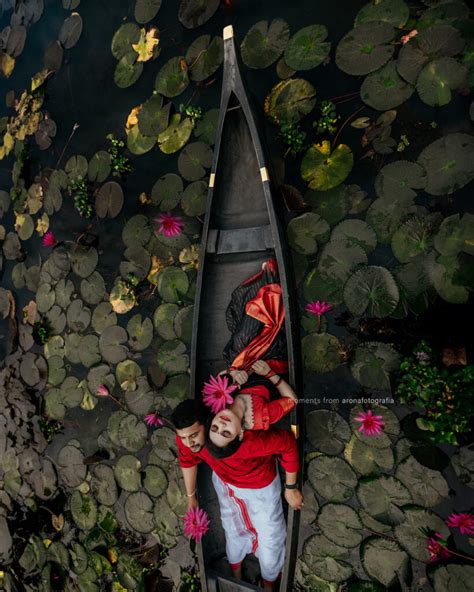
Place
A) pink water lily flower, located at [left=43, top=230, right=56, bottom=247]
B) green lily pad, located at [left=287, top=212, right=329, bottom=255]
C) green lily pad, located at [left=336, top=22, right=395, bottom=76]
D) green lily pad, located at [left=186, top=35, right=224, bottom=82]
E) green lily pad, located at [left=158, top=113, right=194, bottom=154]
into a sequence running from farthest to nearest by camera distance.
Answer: pink water lily flower, located at [left=43, top=230, right=56, bottom=247] < green lily pad, located at [left=158, top=113, right=194, bottom=154] < green lily pad, located at [left=186, top=35, right=224, bottom=82] < green lily pad, located at [left=287, top=212, right=329, bottom=255] < green lily pad, located at [left=336, top=22, right=395, bottom=76]

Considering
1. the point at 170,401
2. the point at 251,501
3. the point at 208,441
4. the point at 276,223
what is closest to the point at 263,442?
the point at 208,441

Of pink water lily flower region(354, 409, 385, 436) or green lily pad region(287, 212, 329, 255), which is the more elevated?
green lily pad region(287, 212, 329, 255)

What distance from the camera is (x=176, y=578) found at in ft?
8.29

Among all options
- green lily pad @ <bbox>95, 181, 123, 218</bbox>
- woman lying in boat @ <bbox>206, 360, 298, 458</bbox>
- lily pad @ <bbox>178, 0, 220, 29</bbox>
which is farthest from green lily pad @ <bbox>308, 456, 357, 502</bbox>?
lily pad @ <bbox>178, 0, 220, 29</bbox>

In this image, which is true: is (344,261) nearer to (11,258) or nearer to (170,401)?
(170,401)

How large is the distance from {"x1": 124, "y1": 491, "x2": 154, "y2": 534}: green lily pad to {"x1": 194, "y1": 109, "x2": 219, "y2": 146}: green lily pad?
2.36 m

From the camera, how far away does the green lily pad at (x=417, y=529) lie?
6.08ft

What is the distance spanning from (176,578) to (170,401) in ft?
3.76

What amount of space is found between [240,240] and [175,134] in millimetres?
994

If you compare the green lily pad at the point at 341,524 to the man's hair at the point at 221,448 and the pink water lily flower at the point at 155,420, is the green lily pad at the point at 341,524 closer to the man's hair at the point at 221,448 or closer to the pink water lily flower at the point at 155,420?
the man's hair at the point at 221,448

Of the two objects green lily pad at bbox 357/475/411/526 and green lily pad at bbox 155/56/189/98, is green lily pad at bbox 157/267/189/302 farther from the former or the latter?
green lily pad at bbox 357/475/411/526

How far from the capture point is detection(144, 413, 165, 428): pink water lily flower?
2525mm

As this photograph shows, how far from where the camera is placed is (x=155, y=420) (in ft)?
8.34

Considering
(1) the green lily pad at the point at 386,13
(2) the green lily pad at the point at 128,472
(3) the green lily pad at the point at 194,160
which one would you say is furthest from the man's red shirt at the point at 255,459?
(1) the green lily pad at the point at 386,13
